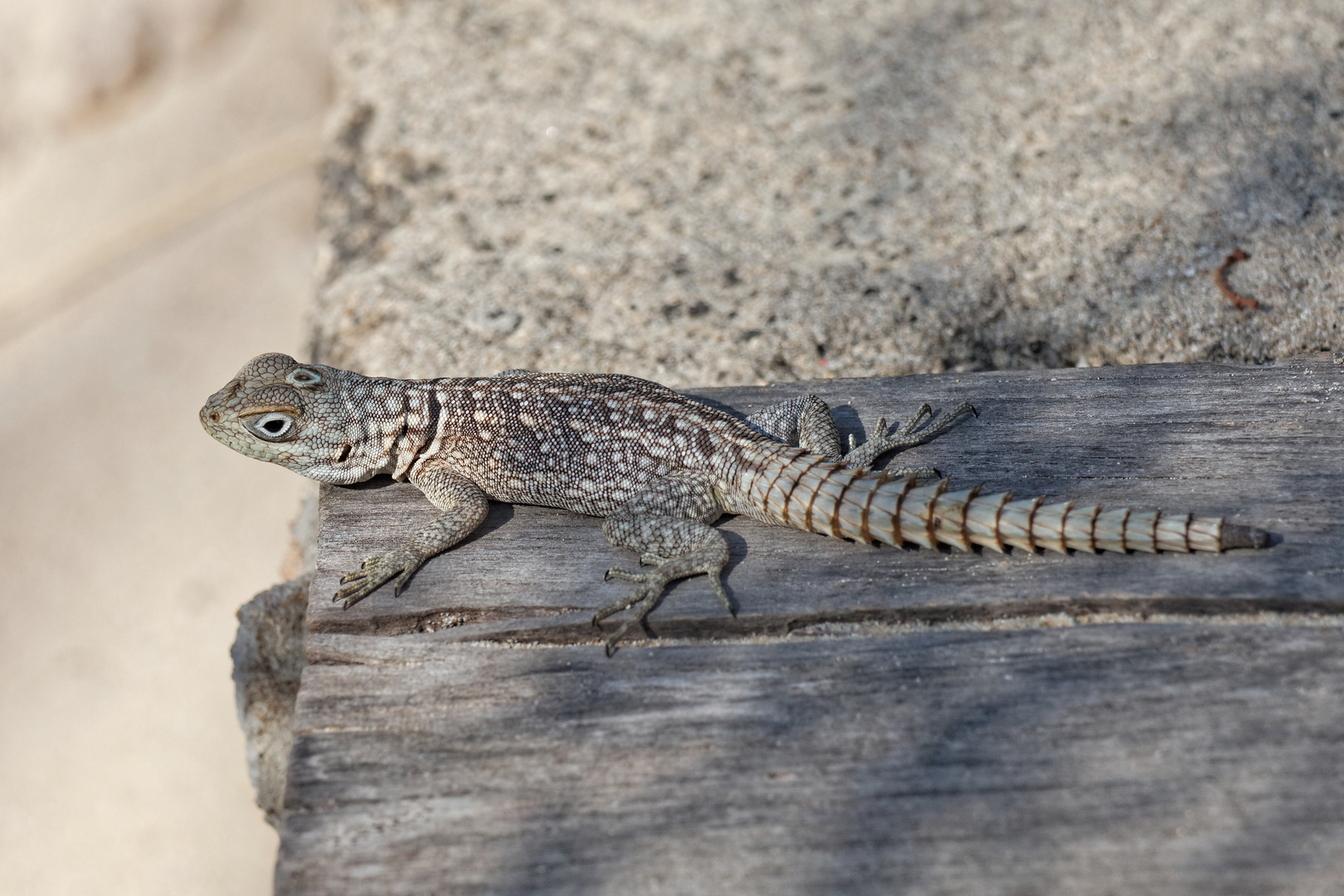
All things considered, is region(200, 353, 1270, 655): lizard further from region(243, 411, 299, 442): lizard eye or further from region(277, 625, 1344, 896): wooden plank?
region(277, 625, 1344, 896): wooden plank

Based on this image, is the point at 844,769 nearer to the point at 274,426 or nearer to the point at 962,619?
the point at 962,619

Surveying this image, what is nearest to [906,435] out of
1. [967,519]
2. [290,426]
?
[967,519]

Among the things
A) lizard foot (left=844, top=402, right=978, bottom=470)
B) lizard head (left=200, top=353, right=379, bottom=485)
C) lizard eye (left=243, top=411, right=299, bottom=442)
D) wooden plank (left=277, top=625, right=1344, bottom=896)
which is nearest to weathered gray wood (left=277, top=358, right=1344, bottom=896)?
wooden plank (left=277, top=625, right=1344, bottom=896)

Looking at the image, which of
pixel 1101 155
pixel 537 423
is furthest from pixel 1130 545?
pixel 1101 155

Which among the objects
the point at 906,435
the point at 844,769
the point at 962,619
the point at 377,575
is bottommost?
the point at 844,769

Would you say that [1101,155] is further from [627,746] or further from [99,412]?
[99,412]

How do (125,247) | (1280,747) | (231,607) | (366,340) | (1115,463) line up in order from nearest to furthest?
(1280,747), (1115,463), (366,340), (231,607), (125,247)
